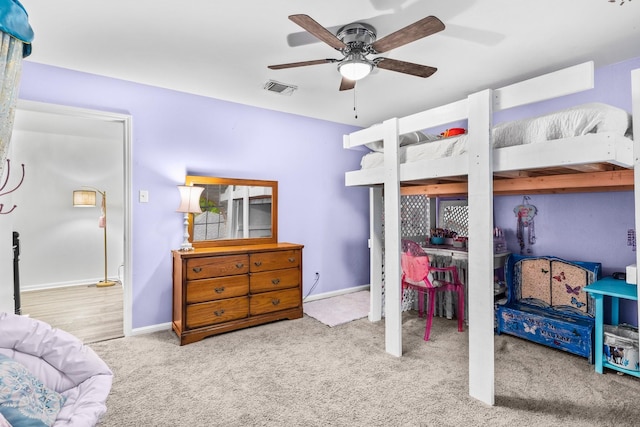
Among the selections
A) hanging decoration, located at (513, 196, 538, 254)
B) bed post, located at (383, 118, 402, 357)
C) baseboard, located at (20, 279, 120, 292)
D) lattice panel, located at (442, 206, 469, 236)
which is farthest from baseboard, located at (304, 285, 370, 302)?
baseboard, located at (20, 279, 120, 292)

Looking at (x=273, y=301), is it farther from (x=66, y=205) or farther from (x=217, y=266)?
(x=66, y=205)

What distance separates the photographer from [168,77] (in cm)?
308

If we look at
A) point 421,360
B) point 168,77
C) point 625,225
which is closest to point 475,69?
point 625,225

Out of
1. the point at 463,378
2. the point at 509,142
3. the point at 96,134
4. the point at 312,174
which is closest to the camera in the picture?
the point at 509,142

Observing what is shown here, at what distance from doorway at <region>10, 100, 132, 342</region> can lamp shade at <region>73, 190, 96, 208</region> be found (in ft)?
0.62

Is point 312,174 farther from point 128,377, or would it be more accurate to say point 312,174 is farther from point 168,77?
point 128,377

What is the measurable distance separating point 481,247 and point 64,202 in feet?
19.4

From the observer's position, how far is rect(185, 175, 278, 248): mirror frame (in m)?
3.44

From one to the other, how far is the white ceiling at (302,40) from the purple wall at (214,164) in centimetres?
19

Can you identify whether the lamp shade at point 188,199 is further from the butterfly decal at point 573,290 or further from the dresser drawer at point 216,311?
the butterfly decal at point 573,290

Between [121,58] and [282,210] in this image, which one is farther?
[282,210]

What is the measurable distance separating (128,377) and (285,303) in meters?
1.53

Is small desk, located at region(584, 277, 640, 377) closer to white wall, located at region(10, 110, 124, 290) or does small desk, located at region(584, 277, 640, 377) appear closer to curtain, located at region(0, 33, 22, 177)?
curtain, located at region(0, 33, 22, 177)

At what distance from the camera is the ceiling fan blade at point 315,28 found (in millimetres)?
1704
